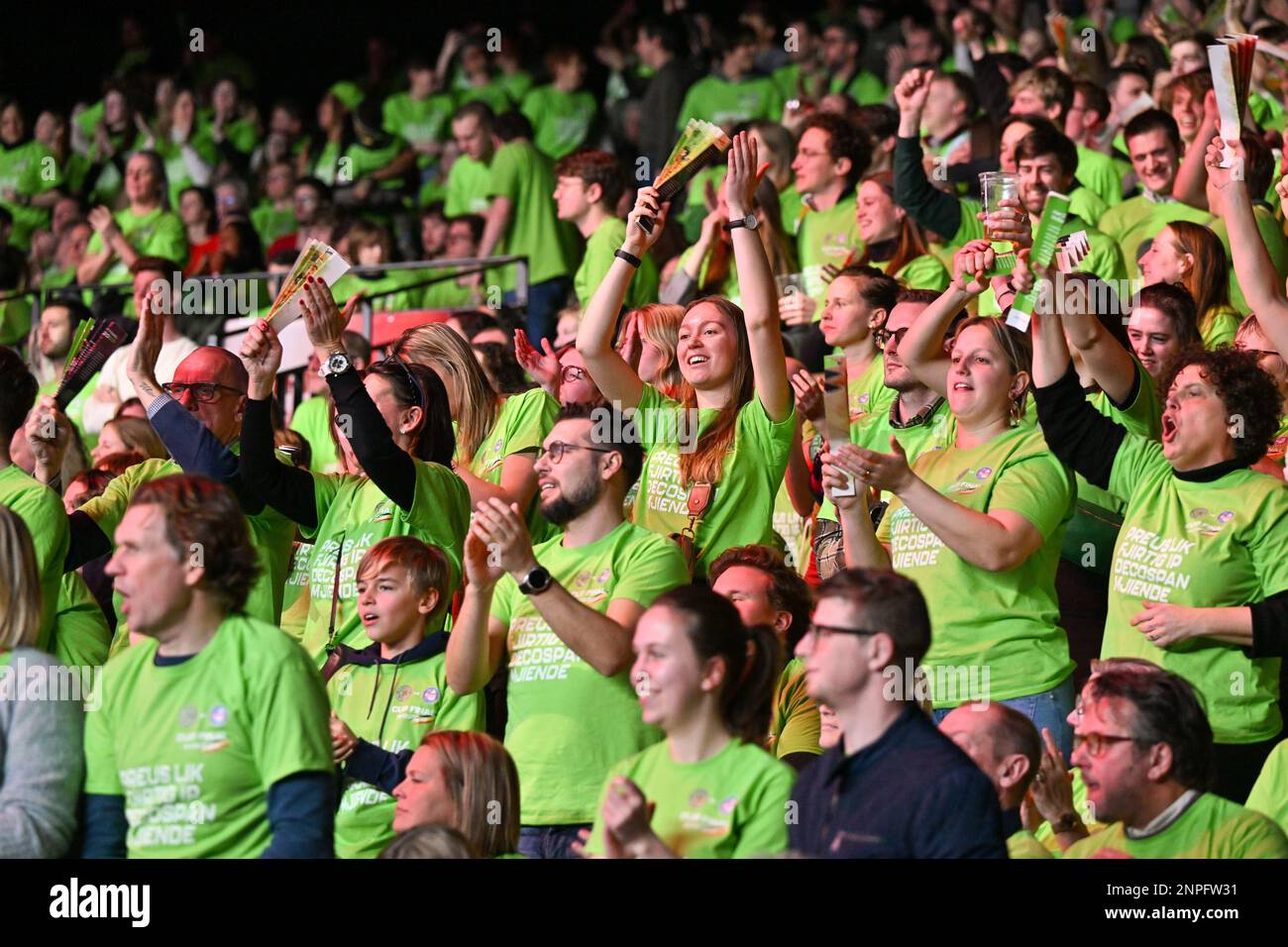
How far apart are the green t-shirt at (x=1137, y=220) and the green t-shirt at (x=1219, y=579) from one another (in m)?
2.60

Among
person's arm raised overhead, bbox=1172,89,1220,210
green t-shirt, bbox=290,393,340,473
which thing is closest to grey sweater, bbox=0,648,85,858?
green t-shirt, bbox=290,393,340,473

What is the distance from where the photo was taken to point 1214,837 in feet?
12.9

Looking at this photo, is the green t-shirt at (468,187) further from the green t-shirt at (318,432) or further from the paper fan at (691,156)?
the paper fan at (691,156)

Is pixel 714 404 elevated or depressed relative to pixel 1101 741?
elevated

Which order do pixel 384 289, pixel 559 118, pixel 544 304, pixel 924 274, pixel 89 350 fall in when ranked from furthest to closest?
pixel 559 118 < pixel 384 289 < pixel 544 304 < pixel 924 274 < pixel 89 350

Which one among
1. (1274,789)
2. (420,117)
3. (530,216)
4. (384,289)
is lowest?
(1274,789)

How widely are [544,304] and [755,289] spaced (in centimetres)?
433

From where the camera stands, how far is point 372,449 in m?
4.95

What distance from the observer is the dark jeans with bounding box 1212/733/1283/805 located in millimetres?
4664

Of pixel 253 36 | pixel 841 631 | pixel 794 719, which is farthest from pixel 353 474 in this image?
pixel 253 36

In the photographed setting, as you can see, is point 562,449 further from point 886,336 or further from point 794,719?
point 886,336

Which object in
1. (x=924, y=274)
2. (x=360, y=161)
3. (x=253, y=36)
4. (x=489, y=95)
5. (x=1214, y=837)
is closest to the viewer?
(x=1214, y=837)
